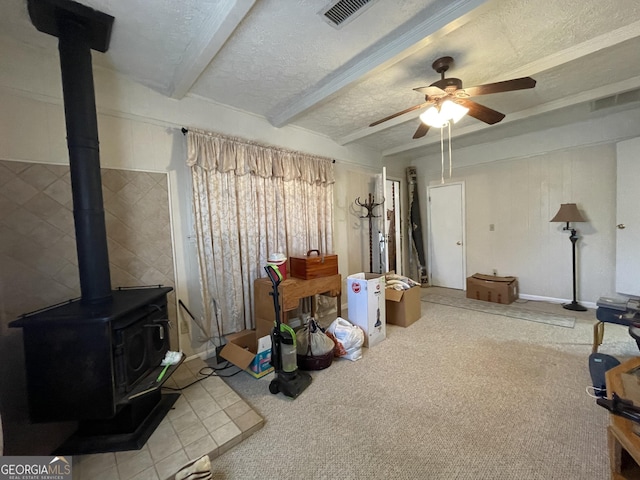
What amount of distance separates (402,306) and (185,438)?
8.32 feet

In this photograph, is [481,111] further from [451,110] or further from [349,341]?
[349,341]

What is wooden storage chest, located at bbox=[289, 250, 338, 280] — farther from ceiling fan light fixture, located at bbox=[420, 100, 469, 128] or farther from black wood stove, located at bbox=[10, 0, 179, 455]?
ceiling fan light fixture, located at bbox=[420, 100, 469, 128]

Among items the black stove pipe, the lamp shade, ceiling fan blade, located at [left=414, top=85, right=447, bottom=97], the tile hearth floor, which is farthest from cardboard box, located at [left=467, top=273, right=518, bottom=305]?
the black stove pipe

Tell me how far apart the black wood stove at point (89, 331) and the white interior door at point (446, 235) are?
16.0 ft

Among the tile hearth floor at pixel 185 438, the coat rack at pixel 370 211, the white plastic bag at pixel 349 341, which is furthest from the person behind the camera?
the coat rack at pixel 370 211

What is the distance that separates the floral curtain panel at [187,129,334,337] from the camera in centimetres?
255

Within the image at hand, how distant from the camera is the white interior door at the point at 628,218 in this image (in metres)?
3.17

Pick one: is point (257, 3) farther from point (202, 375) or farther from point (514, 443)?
point (514, 443)

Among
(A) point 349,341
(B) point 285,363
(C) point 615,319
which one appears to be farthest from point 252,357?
(C) point 615,319

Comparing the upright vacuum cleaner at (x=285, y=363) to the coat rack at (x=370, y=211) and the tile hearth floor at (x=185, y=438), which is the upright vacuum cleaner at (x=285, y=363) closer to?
the tile hearth floor at (x=185, y=438)

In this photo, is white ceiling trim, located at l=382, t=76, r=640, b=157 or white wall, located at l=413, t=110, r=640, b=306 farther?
white wall, located at l=413, t=110, r=640, b=306

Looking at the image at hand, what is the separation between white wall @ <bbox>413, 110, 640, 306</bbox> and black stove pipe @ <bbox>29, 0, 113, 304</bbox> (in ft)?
17.0

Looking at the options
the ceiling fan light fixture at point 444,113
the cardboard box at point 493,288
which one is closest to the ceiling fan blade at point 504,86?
the ceiling fan light fixture at point 444,113

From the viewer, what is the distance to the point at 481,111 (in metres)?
2.28
